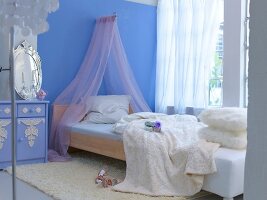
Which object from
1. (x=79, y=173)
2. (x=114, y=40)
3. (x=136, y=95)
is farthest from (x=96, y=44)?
(x=79, y=173)

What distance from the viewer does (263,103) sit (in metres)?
0.52

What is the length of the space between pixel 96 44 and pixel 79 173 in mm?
1969

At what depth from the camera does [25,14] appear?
1202mm

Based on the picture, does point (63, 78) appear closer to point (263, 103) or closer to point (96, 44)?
point (96, 44)

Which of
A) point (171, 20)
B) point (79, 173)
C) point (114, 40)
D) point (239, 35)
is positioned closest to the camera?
point (79, 173)

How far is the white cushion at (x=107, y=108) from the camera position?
4.37m

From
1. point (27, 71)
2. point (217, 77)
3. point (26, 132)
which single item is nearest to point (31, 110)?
point (26, 132)

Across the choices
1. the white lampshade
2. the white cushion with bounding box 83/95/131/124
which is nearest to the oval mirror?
the white cushion with bounding box 83/95/131/124

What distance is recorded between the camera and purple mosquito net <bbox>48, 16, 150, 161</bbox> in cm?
425

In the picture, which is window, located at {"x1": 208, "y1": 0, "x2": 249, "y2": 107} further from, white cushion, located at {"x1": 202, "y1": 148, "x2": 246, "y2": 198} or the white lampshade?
the white lampshade

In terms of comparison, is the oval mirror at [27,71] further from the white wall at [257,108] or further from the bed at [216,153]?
the white wall at [257,108]

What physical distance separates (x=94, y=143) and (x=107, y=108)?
32.6 inches

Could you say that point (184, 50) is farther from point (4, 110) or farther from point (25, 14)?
point (25, 14)

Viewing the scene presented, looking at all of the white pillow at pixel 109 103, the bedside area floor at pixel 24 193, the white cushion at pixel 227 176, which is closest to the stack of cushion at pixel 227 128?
the white cushion at pixel 227 176
